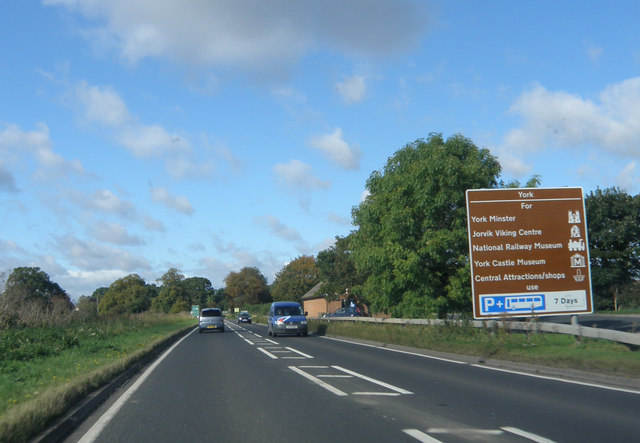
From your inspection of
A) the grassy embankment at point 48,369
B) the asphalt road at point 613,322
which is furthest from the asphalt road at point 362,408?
the asphalt road at point 613,322

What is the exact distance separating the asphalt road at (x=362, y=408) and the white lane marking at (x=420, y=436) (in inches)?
0.9

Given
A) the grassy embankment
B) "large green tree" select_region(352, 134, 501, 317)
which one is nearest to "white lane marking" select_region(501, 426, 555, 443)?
the grassy embankment

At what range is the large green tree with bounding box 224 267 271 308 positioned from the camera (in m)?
141

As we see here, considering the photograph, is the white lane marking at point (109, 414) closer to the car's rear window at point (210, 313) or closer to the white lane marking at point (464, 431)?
the white lane marking at point (464, 431)

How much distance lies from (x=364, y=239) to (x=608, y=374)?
23.5 metres

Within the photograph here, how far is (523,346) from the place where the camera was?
55.6ft

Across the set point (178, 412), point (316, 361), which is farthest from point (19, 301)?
point (178, 412)

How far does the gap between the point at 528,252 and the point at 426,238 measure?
408 inches

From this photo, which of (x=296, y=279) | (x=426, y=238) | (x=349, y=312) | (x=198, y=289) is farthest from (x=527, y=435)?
(x=198, y=289)

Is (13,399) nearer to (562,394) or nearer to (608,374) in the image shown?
(562,394)

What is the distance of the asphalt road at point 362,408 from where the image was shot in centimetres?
713

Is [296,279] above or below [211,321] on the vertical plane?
above

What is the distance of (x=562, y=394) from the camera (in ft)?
32.8

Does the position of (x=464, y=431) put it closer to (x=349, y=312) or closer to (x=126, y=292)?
(x=349, y=312)
